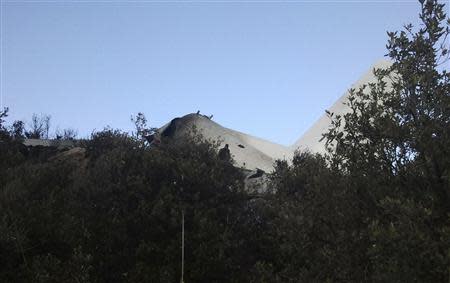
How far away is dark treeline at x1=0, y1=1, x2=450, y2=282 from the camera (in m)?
4.91

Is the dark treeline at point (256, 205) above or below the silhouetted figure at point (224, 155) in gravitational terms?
below

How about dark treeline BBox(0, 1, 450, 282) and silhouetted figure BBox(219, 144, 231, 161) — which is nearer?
dark treeline BBox(0, 1, 450, 282)

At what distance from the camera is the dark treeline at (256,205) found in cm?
491

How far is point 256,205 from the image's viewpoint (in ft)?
42.9

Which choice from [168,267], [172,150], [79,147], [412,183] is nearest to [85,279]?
[168,267]

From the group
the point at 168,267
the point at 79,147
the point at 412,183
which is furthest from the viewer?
the point at 79,147

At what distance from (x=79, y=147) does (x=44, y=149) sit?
1588mm

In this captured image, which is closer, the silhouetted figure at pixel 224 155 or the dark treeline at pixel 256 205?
the dark treeline at pixel 256 205

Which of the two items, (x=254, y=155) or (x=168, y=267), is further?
(x=254, y=155)

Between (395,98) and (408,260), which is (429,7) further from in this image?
(408,260)

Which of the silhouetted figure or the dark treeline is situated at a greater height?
the silhouetted figure

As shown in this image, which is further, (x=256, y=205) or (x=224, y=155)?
(x=224, y=155)

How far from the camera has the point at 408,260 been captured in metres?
4.34

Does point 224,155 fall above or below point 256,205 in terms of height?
above
